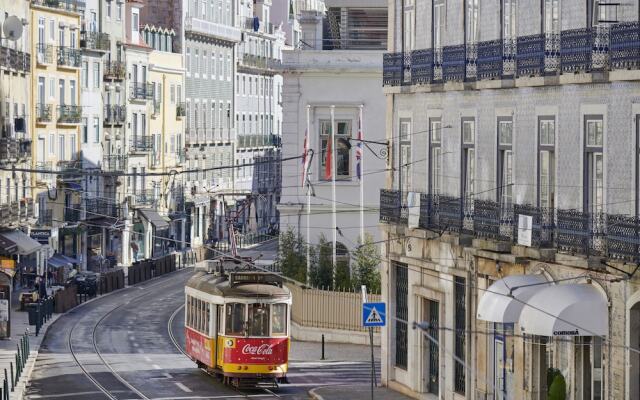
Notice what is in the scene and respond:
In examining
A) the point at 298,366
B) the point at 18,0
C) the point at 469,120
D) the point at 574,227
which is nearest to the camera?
the point at 574,227

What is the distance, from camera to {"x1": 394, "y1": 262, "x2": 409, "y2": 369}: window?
149 feet

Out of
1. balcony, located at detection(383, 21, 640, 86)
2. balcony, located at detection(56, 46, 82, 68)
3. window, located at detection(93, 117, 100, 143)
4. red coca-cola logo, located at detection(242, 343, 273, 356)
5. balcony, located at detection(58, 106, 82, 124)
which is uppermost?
balcony, located at detection(56, 46, 82, 68)

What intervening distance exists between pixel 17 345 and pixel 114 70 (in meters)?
49.3

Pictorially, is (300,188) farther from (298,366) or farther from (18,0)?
(18,0)

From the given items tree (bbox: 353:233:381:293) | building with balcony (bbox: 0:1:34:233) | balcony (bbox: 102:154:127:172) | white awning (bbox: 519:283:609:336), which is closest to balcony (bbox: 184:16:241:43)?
balcony (bbox: 102:154:127:172)

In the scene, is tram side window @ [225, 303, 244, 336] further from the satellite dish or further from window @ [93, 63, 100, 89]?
window @ [93, 63, 100, 89]

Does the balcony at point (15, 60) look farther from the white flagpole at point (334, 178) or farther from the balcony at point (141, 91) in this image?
the white flagpole at point (334, 178)

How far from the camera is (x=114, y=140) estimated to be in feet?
358

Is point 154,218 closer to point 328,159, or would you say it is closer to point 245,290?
point 328,159

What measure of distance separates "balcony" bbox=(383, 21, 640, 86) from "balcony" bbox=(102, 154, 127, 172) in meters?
62.6

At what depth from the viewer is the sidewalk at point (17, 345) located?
163 ft

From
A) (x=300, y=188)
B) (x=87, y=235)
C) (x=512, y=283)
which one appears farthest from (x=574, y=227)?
(x=87, y=235)

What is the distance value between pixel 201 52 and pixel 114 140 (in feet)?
58.1

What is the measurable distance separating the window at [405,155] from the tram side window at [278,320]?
4.87 m
